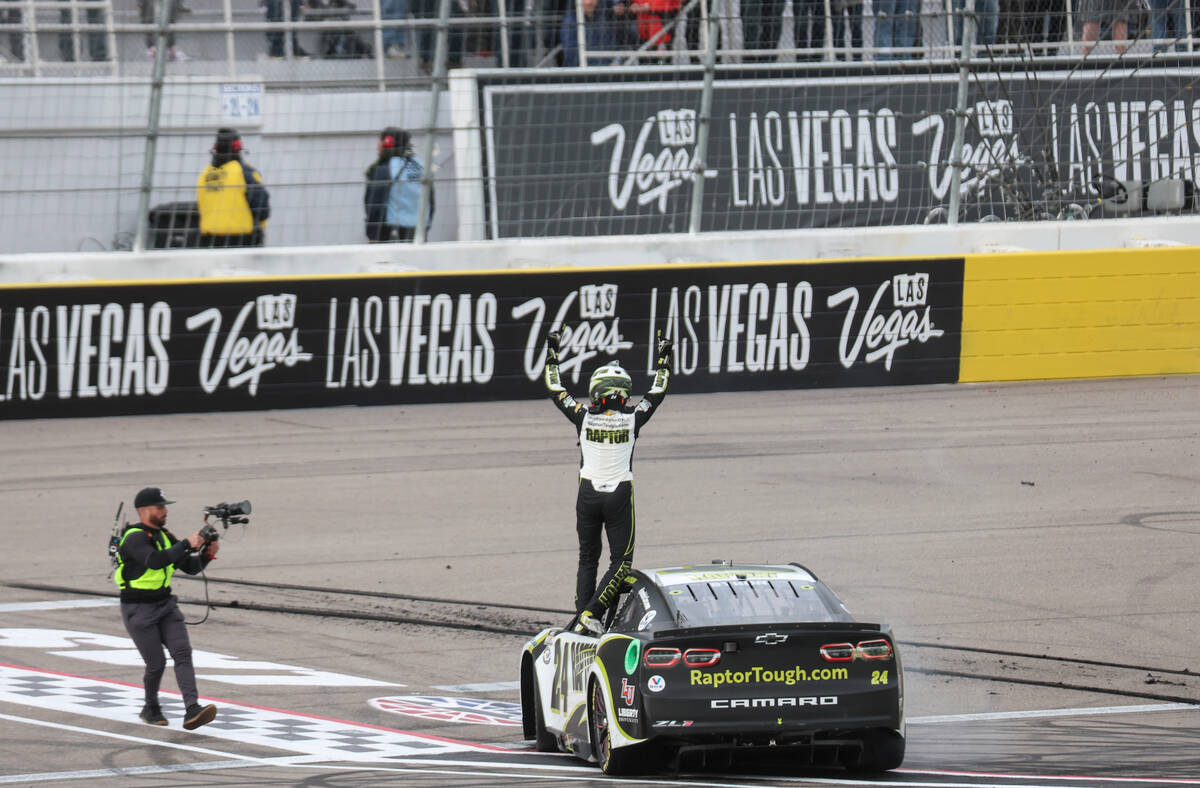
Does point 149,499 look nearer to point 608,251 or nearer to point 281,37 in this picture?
point 608,251

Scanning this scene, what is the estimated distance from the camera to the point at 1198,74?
18625mm

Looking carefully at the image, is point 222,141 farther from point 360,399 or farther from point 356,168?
point 360,399

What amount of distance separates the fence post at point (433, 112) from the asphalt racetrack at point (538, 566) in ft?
6.46

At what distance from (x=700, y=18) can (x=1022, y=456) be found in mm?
5917

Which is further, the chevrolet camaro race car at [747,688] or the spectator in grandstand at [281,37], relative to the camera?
the spectator in grandstand at [281,37]

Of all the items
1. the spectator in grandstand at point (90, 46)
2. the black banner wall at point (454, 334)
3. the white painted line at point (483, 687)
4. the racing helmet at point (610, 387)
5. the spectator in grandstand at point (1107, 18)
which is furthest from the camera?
the spectator in grandstand at point (1107, 18)

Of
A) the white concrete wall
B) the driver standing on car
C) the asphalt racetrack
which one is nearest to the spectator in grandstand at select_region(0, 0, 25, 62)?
the white concrete wall

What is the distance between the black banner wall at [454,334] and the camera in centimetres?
1634

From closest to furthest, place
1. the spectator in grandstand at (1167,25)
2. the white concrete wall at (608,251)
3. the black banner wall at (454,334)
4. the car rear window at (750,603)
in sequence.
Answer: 1. the car rear window at (750,603)
2. the black banner wall at (454,334)
3. the white concrete wall at (608,251)
4. the spectator in grandstand at (1167,25)

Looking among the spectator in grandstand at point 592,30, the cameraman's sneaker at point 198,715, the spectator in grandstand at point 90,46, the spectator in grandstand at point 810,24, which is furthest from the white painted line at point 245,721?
the spectator in grandstand at point 810,24

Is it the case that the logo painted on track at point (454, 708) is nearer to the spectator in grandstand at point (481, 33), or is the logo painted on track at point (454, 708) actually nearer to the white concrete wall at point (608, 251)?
the white concrete wall at point (608, 251)

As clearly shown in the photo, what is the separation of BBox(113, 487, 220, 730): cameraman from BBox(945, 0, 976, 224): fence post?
11082 millimetres

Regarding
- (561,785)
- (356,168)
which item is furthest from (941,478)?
(561,785)


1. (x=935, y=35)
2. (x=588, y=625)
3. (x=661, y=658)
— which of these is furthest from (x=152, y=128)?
(x=661, y=658)
